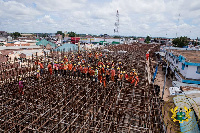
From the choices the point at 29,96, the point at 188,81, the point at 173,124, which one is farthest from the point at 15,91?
the point at 188,81

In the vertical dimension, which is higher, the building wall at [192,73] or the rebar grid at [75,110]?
the building wall at [192,73]

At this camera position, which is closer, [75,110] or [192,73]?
[75,110]

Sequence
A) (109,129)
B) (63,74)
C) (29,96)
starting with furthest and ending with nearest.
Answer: (63,74)
(29,96)
(109,129)

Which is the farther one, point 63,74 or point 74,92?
point 63,74

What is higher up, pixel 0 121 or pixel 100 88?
pixel 100 88

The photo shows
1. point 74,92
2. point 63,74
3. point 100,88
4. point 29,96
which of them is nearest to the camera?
point 29,96

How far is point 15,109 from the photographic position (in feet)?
29.3

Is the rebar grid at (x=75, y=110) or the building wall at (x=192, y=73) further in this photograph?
the building wall at (x=192, y=73)

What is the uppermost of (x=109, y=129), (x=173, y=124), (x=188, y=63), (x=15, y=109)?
(x=188, y=63)

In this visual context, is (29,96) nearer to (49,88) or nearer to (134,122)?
(49,88)

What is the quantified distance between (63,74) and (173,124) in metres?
12.1

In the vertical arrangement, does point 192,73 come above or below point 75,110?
above

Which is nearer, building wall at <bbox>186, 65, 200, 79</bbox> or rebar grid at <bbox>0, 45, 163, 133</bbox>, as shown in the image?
rebar grid at <bbox>0, 45, 163, 133</bbox>

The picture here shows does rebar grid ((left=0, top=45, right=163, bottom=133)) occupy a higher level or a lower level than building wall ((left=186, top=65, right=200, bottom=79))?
lower
